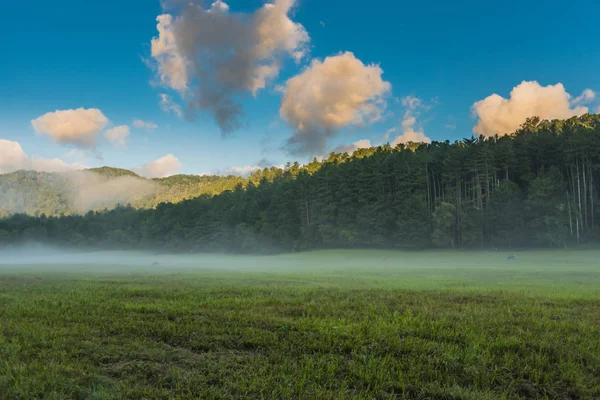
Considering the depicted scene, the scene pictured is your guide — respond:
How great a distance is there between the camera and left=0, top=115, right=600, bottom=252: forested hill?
58906mm

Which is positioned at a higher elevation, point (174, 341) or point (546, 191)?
point (546, 191)

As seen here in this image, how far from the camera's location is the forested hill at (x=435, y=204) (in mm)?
58906

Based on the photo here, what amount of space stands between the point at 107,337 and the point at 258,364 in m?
3.00

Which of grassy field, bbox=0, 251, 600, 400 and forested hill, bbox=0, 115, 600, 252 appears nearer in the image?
grassy field, bbox=0, 251, 600, 400

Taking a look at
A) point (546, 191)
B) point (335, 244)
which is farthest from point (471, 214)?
point (335, 244)

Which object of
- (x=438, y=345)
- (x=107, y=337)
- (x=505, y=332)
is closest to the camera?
(x=438, y=345)

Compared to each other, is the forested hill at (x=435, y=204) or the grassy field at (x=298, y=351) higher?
the forested hill at (x=435, y=204)

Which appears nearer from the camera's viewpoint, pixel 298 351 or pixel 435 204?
pixel 298 351

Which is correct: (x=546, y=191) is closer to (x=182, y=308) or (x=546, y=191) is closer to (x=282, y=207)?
(x=282, y=207)

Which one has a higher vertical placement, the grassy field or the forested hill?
the forested hill

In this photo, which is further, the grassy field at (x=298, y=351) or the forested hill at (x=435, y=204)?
the forested hill at (x=435, y=204)

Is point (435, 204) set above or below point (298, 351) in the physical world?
above

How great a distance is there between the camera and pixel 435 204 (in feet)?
235

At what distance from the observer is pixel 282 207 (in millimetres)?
91688
